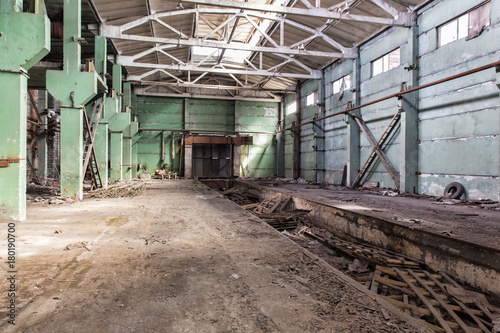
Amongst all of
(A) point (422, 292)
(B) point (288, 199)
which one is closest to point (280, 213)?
(B) point (288, 199)

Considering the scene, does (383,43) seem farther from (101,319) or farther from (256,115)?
(101,319)

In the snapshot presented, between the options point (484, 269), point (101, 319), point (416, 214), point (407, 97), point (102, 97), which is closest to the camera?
point (101, 319)

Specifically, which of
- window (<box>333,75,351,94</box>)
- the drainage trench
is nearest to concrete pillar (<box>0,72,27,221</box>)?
the drainage trench

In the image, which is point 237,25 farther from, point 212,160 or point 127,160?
point 212,160

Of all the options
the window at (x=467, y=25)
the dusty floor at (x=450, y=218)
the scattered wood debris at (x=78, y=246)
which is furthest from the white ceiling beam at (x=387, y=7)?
the scattered wood debris at (x=78, y=246)

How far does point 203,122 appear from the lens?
21141 millimetres

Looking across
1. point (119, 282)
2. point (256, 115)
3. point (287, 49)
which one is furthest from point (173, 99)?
point (119, 282)

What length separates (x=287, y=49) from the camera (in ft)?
38.8

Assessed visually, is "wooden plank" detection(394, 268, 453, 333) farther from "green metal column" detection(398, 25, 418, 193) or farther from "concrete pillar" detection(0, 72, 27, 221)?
"green metal column" detection(398, 25, 418, 193)

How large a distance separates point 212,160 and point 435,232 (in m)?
18.6

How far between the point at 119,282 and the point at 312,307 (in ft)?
5.63

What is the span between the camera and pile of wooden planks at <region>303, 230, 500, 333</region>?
9.54ft

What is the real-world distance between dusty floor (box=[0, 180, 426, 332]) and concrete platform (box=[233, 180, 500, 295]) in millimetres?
2219

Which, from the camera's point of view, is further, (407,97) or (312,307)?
(407,97)
